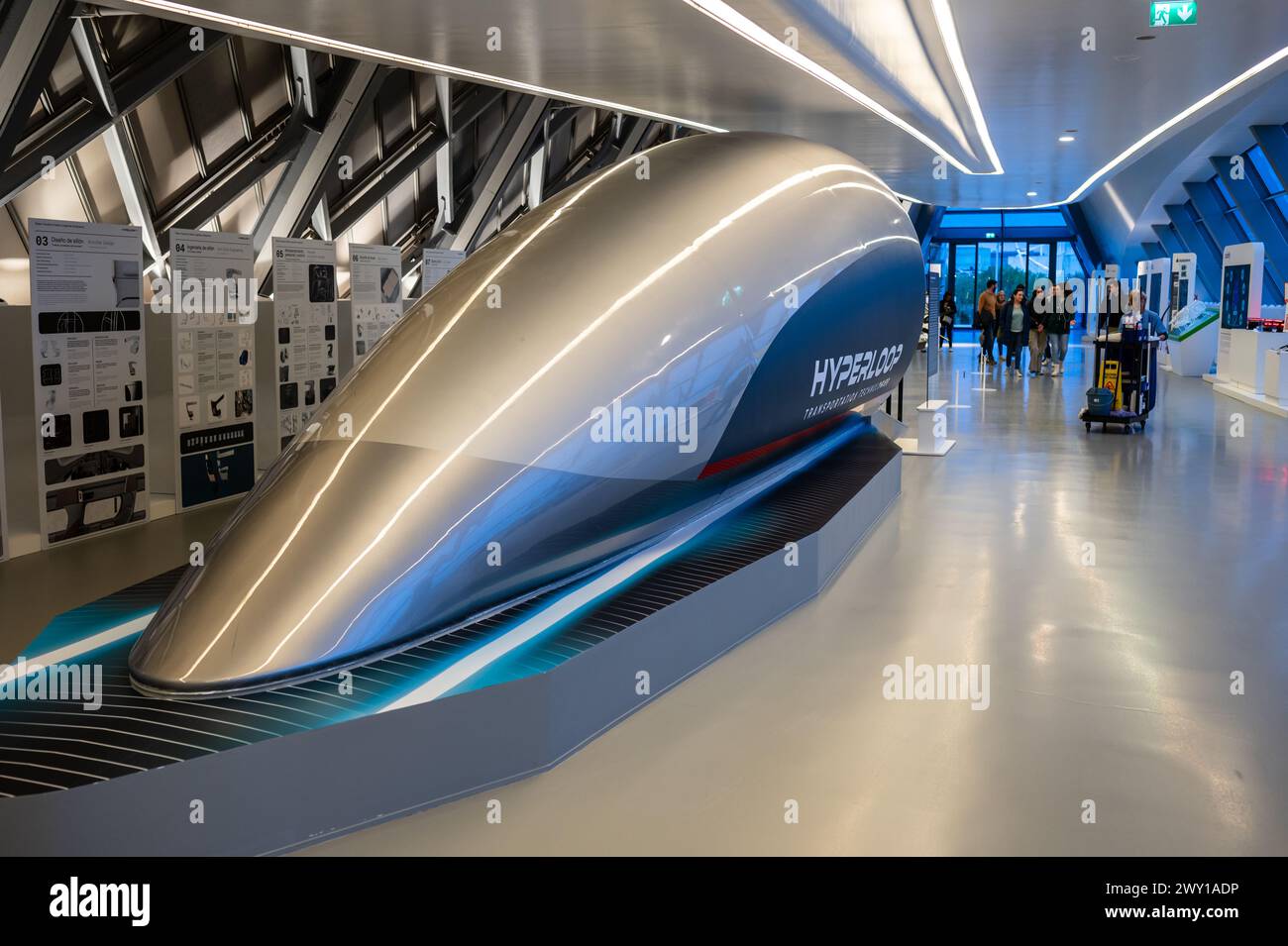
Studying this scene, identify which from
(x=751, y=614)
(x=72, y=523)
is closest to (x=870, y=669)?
(x=751, y=614)

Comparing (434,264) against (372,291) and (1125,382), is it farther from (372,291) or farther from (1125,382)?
(1125,382)

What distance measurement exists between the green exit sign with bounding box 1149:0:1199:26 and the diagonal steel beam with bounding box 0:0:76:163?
9.07 metres

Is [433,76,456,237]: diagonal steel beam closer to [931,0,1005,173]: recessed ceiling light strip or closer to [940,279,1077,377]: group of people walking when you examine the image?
[931,0,1005,173]: recessed ceiling light strip

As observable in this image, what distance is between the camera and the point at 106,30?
400 inches

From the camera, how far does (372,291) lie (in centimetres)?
1070

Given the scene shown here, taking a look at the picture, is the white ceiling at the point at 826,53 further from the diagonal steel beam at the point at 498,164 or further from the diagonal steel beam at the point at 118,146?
→ the diagonal steel beam at the point at 498,164

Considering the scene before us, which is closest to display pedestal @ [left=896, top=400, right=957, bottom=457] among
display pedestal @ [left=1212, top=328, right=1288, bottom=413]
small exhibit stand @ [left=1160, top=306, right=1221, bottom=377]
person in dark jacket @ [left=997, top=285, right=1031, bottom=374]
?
display pedestal @ [left=1212, top=328, right=1288, bottom=413]

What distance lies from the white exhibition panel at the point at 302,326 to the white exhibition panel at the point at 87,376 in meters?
1.62

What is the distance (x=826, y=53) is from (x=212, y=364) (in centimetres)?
581

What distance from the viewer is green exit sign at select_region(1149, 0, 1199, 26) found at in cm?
812

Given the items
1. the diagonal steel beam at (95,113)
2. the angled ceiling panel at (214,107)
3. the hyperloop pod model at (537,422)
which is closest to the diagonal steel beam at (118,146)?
the diagonal steel beam at (95,113)

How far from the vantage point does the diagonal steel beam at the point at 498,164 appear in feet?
55.8
